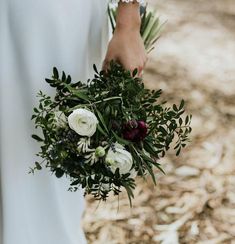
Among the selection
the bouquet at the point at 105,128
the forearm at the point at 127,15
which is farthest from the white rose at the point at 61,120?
the forearm at the point at 127,15

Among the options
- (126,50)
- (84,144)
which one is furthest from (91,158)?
(126,50)

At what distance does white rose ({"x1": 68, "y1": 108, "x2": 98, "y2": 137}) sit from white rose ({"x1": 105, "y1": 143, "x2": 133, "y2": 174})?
0.17 feet

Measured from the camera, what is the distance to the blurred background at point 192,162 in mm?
1819

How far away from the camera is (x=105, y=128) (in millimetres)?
1005

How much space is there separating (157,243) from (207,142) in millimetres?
614

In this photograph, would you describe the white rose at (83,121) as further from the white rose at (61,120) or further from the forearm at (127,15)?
the forearm at (127,15)

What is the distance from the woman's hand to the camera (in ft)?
3.69

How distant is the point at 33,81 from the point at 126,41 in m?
0.22

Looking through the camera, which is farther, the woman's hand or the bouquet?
the woman's hand

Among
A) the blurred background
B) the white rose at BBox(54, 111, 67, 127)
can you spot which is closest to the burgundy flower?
the white rose at BBox(54, 111, 67, 127)

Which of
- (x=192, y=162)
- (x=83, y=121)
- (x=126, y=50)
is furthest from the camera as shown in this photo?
(x=192, y=162)

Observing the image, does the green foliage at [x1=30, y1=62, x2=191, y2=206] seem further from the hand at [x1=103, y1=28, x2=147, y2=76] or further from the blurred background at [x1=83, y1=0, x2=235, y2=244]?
the blurred background at [x1=83, y1=0, x2=235, y2=244]

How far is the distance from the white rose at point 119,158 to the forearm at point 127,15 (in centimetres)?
28

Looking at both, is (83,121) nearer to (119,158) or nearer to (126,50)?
(119,158)
